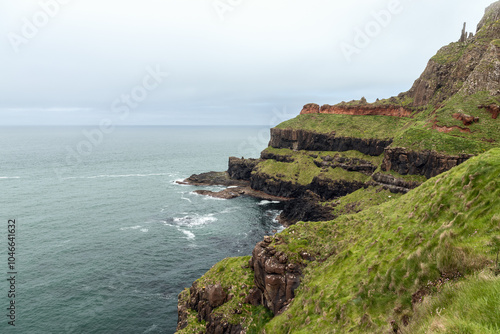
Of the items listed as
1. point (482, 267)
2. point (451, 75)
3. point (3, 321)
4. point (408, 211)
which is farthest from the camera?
point (451, 75)

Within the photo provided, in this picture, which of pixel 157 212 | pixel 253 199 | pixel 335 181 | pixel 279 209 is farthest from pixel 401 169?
pixel 157 212

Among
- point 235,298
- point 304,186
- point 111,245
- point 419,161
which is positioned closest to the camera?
point 235,298

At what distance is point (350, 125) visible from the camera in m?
117

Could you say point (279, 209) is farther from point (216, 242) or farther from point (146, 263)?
point (146, 263)

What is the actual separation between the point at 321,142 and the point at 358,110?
79.7 ft

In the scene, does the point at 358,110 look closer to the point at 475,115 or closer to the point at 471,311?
the point at 475,115

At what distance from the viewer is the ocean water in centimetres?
4169

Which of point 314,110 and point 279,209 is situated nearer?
point 279,209

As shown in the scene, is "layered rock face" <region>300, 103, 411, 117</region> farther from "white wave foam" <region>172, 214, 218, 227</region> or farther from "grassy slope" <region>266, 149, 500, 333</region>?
"grassy slope" <region>266, 149, 500, 333</region>

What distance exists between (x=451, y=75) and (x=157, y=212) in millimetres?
108395

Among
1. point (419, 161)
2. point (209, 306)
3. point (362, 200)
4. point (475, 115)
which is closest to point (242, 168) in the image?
point (362, 200)

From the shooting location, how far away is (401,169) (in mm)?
70562

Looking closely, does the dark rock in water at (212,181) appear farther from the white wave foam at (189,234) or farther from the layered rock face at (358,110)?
the layered rock face at (358,110)

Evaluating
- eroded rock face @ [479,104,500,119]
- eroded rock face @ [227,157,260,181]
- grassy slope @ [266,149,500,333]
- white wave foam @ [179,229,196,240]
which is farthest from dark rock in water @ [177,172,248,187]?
grassy slope @ [266,149,500,333]
